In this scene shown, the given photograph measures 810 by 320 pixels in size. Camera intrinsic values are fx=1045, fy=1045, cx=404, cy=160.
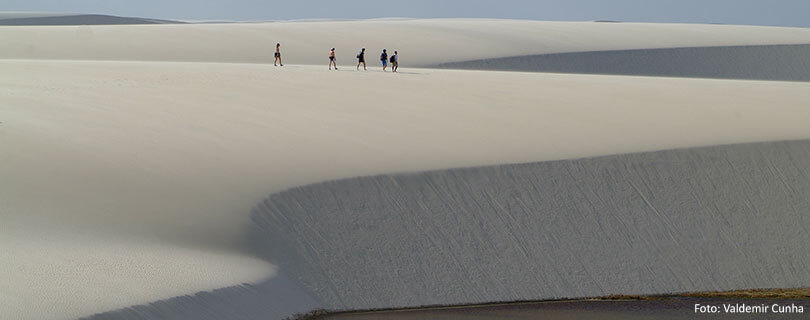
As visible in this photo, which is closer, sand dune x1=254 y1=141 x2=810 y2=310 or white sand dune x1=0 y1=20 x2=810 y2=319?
white sand dune x1=0 y1=20 x2=810 y2=319

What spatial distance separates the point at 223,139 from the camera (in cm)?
1516

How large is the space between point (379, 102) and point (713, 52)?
29.9 metres

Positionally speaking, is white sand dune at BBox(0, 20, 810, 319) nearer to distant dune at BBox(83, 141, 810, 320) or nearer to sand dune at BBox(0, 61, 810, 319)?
sand dune at BBox(0, 61, 810, 319)

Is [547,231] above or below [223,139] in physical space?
below

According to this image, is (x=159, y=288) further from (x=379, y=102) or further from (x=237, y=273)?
(x=379, y=102)

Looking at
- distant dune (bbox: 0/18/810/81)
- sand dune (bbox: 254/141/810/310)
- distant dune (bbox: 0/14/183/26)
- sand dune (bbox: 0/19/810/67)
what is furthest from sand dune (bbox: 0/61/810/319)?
distant dune (bbox: 0/14/183/26)

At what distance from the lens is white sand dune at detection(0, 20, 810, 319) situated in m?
10.3

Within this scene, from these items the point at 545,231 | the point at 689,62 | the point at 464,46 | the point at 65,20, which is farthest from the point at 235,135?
the point at 65,20

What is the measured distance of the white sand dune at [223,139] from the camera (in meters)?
10.3

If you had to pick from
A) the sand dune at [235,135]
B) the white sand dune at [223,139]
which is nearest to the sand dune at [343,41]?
the white sand dune at [223,139]

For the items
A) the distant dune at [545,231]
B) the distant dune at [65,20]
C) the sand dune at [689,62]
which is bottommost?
the distant dune at [545,231]

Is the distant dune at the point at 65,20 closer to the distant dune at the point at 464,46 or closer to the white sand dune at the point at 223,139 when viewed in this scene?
the distant dune at the point at 464,46

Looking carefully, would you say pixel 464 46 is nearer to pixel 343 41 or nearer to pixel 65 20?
pixel 343 41

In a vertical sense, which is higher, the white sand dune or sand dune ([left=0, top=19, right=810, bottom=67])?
sand dune ([left=0, top=19, right=810, bottom=67])
